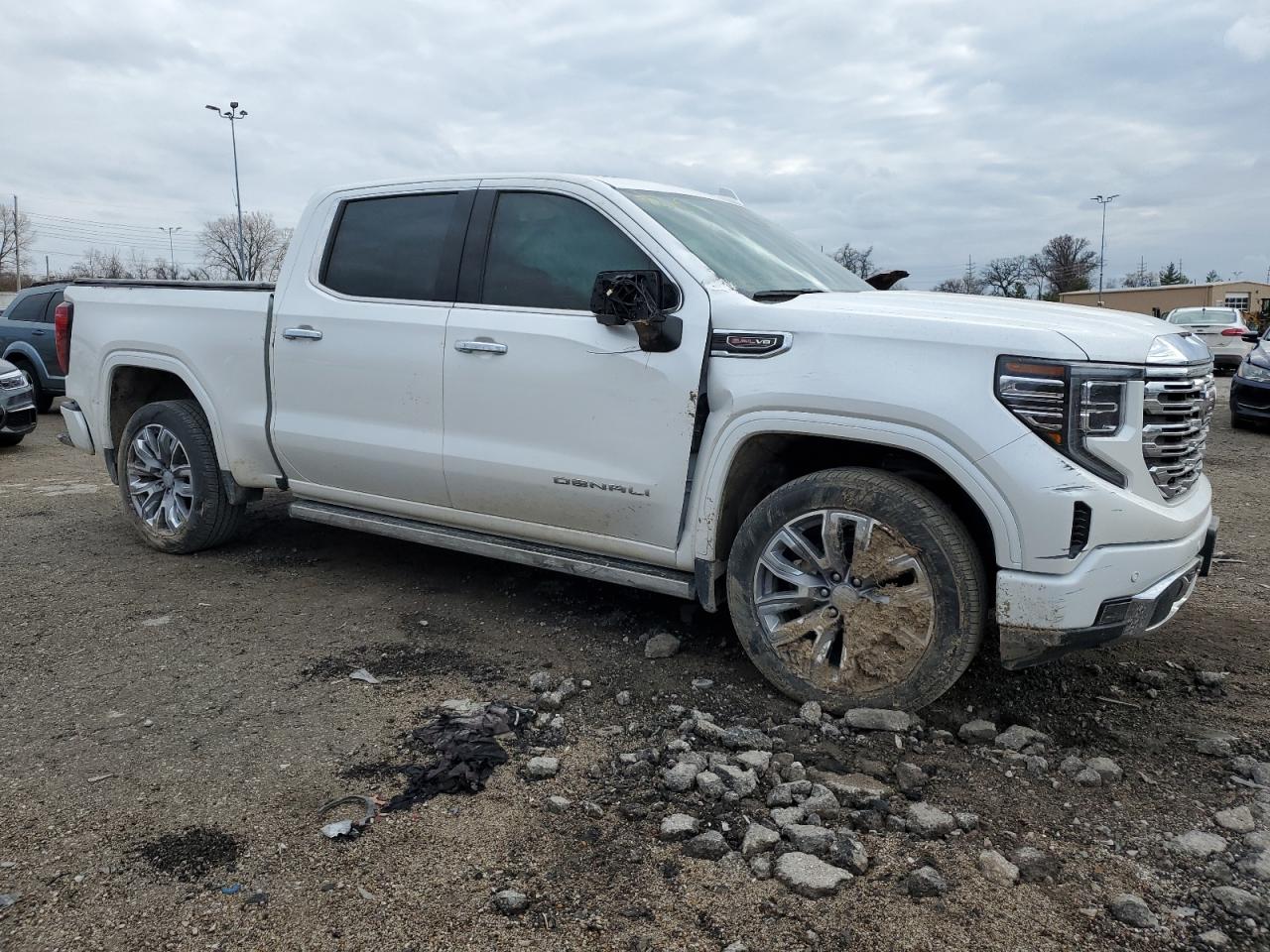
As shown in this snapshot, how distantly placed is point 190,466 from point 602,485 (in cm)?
282

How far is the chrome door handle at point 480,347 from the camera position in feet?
14.1

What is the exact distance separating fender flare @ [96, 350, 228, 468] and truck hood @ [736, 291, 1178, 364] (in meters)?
3.19

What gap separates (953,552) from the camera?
3.40m

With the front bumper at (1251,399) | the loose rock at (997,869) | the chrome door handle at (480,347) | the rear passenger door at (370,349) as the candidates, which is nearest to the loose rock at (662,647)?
the rear passenger door at (370,349)

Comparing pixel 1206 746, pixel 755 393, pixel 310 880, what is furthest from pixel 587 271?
pixel 1206 746

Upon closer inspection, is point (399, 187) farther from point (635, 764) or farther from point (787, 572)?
point (635, 764)

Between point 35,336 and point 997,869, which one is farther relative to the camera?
point 35,336

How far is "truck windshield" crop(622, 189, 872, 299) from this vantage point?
13.6 feet

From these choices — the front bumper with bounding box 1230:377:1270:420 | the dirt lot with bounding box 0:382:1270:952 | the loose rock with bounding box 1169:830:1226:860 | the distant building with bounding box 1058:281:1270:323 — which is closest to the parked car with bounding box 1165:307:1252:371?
the front bumper with bounding box 1230:377:1270:420

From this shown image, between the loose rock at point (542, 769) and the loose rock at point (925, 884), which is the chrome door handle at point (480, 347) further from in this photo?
the loose rock at point (925, 884)

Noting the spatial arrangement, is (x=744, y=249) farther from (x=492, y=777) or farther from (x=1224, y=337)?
(x=1224, y=337)

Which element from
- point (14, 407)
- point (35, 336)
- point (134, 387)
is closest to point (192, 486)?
point (134, 387)

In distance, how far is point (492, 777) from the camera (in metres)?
3.27

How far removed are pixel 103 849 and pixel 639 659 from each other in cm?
210
